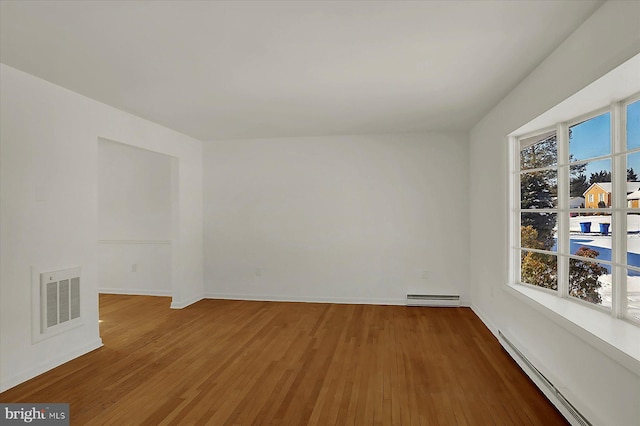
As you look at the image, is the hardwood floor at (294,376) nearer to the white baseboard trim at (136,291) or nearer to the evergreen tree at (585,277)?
the evergreen tree at (585,277)

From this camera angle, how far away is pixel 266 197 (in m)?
6.41

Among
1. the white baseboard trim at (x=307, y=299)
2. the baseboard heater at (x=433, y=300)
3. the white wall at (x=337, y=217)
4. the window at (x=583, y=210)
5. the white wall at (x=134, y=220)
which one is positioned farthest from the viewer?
the white wall at (x=134, y=220)

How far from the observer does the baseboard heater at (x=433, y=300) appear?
5770 mm

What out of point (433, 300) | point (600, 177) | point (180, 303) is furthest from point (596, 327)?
point (180, 303)

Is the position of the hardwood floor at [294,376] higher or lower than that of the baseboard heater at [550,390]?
lower

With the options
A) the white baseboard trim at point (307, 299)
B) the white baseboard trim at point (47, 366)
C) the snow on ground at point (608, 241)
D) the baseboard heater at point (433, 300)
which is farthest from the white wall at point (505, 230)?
the white baseboard trim at point (47, 366)

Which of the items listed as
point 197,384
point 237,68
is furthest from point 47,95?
point 197,384

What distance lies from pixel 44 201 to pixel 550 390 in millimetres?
4507

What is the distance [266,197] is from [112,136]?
8.48 ft

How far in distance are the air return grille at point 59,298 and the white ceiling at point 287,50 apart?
1.83 meters

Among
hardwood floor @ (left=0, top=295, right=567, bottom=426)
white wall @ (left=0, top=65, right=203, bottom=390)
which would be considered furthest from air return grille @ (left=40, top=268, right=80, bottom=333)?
hardwood floor @ (left=0, top=295, right=567, bottom=426)

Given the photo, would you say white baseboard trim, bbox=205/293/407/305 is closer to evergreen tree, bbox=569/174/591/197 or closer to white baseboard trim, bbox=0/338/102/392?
white baseboard trim, bbox=0/338/102/392
